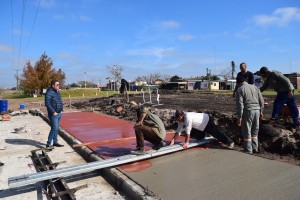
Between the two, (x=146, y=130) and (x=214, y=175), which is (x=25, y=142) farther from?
(x=214, y=175)

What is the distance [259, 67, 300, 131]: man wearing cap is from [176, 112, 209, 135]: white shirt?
2.11 metres

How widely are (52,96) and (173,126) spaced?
4057 mm

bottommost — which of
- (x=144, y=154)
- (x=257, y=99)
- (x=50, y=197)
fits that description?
(x=50, y=197)

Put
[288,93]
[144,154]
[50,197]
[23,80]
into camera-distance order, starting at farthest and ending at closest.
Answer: [23,80] < [288,93] < [144,154] < [50,197]

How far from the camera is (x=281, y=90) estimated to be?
7219 millimetres

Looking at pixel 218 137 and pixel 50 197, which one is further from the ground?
pixel 218 137

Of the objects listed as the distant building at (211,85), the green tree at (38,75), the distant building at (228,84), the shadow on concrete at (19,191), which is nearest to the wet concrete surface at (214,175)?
the shadow on concrete at (19,191)

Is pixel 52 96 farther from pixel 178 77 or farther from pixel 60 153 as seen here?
pixel 178 77

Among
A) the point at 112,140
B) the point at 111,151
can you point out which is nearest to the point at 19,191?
the point at 111,151

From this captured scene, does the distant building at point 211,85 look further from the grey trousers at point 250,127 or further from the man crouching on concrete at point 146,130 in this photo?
the man crouching on concrete at point 146,130

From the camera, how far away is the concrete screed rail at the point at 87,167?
4.54 m

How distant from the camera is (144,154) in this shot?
5.79 meters

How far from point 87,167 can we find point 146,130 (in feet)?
4.69

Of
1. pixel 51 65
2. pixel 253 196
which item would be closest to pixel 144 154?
pixel 253 196
